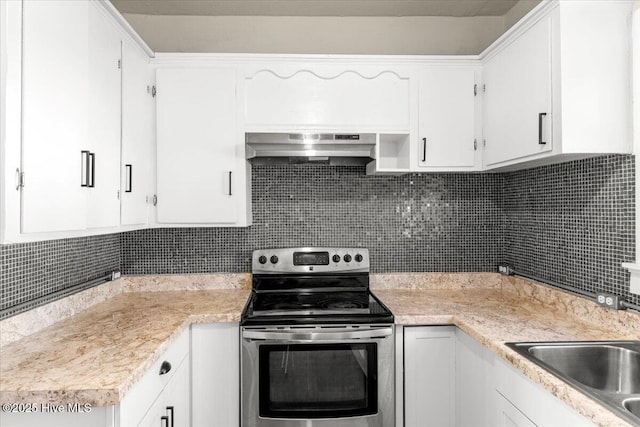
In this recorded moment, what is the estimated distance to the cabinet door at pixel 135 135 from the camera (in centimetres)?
200

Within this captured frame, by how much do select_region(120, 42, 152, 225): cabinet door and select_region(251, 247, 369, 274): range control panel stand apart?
29.6 inches

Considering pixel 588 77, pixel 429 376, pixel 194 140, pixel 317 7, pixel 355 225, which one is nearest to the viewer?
pixel 588 77

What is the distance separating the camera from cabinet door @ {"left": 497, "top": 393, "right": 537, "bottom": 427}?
142 cm

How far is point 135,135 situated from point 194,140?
0.32 m

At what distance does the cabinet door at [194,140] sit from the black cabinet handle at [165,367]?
92 cm

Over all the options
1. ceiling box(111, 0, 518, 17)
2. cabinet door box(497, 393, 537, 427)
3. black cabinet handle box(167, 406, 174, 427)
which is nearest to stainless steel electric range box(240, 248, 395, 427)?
black cabinet handle box(167, 406, 174, 427)

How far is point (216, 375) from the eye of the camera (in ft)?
6.66

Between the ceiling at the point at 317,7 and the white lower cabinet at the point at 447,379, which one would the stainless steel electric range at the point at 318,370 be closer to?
the white lower cabinet at the point at 447,379

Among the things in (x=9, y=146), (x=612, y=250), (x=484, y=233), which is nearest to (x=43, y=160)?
(x=9, y=146)

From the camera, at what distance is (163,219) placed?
7.67 feet

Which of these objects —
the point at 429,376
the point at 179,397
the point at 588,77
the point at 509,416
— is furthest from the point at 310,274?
the point at 588,77

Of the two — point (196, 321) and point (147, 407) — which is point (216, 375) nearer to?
point (196, 321)

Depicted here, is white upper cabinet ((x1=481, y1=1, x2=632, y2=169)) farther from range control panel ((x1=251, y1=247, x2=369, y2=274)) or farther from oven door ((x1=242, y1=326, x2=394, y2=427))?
range control panel ((x1=251, y1=247, x2=369, y2=274))

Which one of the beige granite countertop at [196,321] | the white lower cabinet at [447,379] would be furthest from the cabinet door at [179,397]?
the white lower cabinet at [447,379]
